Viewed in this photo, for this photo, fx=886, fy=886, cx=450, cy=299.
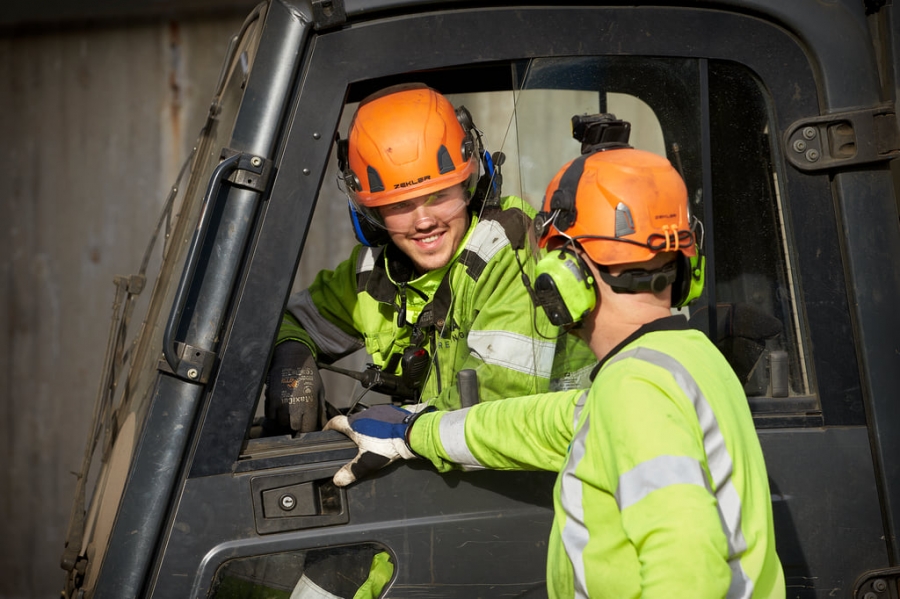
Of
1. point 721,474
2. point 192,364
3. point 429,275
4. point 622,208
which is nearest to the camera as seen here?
point 721,474

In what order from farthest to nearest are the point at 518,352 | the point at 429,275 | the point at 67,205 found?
the point at 67,205 < the point at 429,275 < the point at 518,352

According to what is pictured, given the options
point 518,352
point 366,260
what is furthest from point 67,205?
point 518,352

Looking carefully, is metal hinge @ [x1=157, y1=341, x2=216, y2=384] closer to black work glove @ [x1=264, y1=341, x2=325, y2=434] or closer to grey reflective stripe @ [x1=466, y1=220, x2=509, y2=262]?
black work glove @ [x1=264, y1=341, x2=325, y2=434]

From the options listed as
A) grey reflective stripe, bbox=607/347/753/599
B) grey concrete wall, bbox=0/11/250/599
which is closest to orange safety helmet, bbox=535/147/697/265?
grey reflective stripe, bbox=607/347/753/599

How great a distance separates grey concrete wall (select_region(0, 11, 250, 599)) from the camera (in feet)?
18.6

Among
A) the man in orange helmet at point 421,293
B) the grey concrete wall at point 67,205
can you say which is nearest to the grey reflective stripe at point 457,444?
the man in orange helmet at point 421,293

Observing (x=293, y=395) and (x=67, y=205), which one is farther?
(x=67, y=205)

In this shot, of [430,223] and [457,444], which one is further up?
[430,223]

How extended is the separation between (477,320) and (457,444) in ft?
1.01

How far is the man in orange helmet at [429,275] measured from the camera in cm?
189

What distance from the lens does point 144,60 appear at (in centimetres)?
566

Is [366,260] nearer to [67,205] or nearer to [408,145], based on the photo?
[408,145]

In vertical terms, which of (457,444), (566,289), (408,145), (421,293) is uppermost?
(408,145)

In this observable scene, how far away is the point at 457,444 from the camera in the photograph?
5.75 ft
